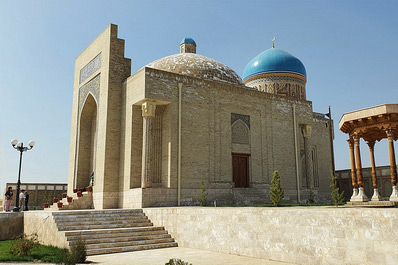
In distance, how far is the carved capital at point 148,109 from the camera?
13633 mm

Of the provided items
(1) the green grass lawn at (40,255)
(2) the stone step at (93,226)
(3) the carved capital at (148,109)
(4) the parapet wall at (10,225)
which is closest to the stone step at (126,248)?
(1) the green grass lawn at (40,255)

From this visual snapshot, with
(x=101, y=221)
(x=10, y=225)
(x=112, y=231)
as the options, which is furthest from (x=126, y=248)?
(x=10, y=225)

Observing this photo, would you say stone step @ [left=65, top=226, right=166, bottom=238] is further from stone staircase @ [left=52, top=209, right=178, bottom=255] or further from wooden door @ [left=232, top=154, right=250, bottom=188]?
wooden door @ [left=232, top=154, right=250, bottom=188]

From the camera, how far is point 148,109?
13.6 meters

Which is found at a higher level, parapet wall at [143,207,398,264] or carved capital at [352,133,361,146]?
carved capital at [352,133,361,146]

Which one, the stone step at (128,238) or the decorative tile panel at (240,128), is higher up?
the decorative tile panel at (240,128)

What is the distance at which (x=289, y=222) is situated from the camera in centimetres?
707

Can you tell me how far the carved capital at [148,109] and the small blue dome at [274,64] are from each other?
11.2 meters

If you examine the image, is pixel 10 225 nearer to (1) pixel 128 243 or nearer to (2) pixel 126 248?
(1) pixel 128 243

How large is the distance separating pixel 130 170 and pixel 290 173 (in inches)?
299

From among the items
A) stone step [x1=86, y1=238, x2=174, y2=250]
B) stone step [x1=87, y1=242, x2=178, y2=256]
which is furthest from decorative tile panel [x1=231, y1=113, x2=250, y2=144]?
stone step [x1=87, y1=242, x2=178, y2=256]

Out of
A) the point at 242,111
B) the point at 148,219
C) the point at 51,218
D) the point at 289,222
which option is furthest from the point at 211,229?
the point at 242,111

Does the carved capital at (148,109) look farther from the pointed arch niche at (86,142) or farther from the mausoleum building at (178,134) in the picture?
the pointed arch niche at (86,142)

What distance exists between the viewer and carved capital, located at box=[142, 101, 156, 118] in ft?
44.7
